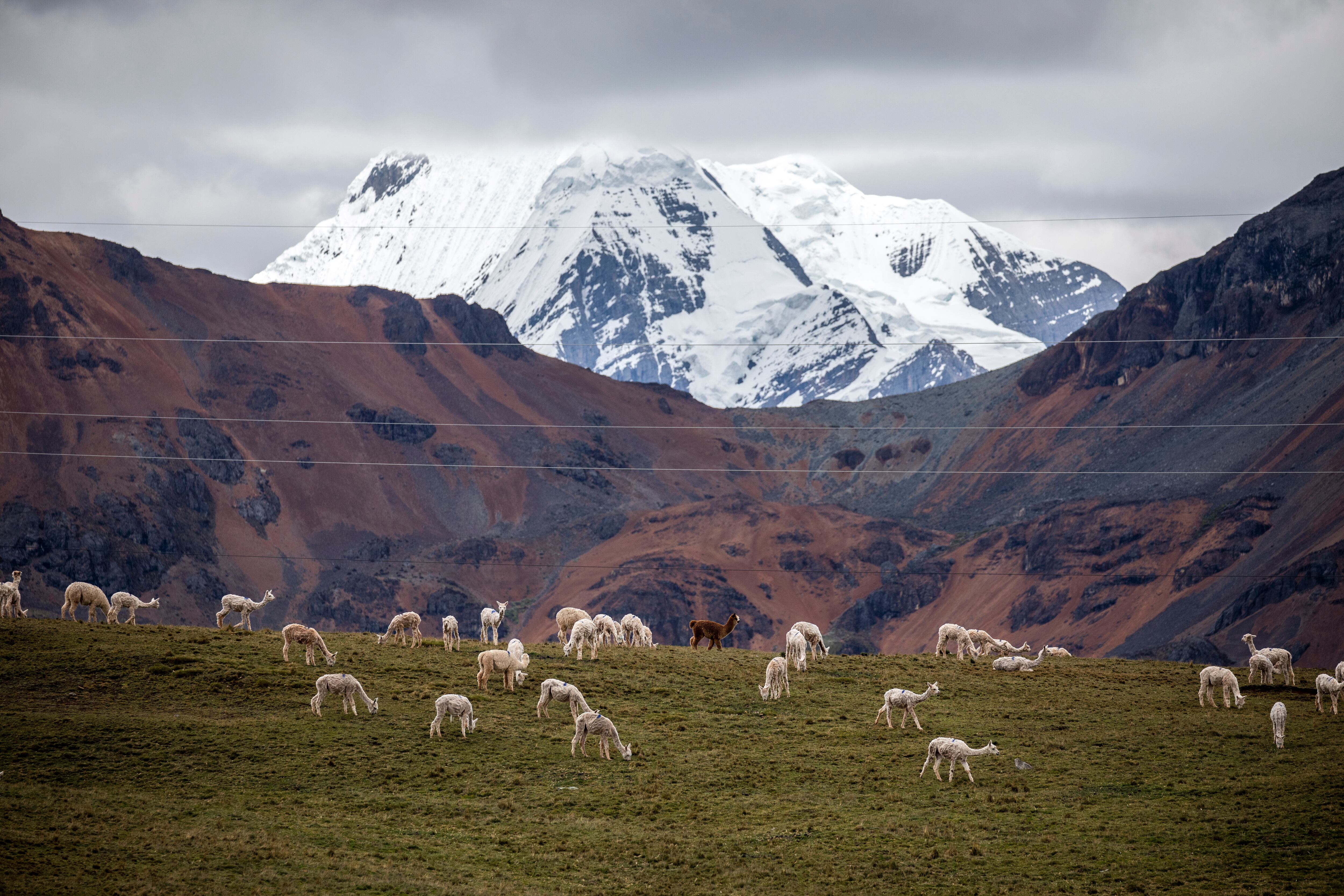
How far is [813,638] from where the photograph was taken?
6806cm

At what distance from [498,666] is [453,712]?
14.9ft

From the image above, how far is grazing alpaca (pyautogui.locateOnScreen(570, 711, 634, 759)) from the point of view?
47.3 metres

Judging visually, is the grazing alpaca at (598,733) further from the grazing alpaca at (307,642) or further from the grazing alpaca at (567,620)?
the grazing alpaca at (567,620)

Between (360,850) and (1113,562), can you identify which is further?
(1113,562)

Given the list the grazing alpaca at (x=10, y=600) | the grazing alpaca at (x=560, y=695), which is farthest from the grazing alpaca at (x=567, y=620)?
the grazing alpaca at (x=10, y=600)

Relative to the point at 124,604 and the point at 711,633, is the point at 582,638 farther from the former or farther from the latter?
the point at 124,604

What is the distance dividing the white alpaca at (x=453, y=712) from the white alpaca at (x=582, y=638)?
12010 mm

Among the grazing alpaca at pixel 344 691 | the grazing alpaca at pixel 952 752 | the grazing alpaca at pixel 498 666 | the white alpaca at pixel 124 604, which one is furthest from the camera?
the white alpaca at pixel 124 604

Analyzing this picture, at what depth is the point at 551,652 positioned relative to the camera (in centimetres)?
6494

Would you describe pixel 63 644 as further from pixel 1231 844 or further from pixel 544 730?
pixel 1231 844

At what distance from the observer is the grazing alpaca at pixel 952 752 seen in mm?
45406

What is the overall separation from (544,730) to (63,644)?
21.5m

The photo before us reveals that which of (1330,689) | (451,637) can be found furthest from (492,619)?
(1330,689)

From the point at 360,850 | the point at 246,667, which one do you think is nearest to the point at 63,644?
the point at 246,667
